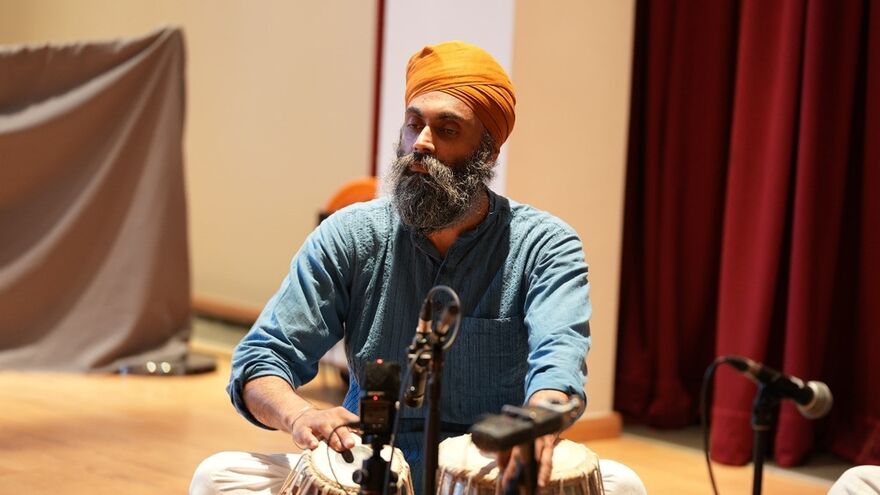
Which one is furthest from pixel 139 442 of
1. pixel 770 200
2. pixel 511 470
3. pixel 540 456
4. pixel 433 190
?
pixel 511 470

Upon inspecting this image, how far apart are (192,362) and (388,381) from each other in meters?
4.02

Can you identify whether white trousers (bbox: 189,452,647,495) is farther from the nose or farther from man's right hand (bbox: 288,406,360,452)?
the nose

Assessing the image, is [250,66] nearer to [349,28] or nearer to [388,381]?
[349,28]

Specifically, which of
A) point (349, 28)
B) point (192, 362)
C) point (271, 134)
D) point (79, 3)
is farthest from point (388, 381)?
point (79, 3)

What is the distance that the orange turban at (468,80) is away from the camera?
8.79 ft

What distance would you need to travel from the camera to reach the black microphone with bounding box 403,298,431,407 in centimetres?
201

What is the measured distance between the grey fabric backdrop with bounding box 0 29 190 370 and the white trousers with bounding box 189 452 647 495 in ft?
10.9

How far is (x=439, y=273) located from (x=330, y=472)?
2.05 feet

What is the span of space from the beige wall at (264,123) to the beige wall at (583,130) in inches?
A: 83.8

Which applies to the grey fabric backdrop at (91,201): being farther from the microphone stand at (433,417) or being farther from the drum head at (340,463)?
the microphone stand at (433,417)

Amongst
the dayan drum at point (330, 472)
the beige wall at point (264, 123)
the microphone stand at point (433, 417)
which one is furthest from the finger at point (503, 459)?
the beige wall at point (264, 123)

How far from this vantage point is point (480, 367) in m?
2.63

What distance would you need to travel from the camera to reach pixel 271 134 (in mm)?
7473

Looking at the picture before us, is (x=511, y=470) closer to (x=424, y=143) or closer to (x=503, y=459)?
(x=503, y=459)
